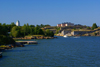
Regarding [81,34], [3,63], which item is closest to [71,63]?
[3,63]

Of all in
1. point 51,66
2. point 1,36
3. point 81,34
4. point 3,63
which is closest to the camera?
point 51,66

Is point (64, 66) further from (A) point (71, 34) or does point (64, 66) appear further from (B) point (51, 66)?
(A) point (71, 34)

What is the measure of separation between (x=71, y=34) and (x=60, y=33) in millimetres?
15224

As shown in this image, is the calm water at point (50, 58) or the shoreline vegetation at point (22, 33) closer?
the calm water at point (50, 58)

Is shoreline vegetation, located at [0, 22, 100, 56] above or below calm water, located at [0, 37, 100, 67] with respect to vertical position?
above

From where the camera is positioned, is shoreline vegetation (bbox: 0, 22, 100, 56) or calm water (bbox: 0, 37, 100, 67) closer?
calm water (bbox: 0, 37, 100, 67)

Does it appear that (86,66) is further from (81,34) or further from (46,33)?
(81,34)

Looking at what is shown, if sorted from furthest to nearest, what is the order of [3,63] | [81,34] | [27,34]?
1. [81,34]
2. [27,34]
3. [3,63]

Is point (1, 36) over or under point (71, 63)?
over

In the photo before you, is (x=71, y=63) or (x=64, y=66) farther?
(x=71, y=63)

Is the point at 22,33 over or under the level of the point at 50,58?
over

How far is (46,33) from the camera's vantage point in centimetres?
10831

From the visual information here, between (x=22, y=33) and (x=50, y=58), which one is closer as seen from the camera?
(x=50, y=58)

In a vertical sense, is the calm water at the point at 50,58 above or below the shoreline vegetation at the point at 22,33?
below
